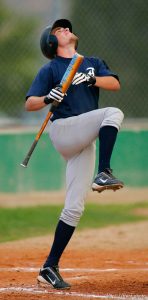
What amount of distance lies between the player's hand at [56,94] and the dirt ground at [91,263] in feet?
4.30

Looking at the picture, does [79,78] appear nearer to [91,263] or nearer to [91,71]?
[91,71]

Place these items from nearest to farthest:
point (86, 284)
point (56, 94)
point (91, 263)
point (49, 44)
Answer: point (56, 94), point (49, 44), point (86, 284), point (91, 263)

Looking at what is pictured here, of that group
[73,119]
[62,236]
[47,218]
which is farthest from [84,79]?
[47,218]

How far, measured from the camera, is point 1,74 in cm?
1055

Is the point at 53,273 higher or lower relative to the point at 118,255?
higher

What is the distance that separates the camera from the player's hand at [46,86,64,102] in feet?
19.6

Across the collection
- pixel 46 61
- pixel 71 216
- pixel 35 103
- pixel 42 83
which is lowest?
pixel 71 216

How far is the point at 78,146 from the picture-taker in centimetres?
612

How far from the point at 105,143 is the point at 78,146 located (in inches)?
8.7

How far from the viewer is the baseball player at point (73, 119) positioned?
19.8 feet

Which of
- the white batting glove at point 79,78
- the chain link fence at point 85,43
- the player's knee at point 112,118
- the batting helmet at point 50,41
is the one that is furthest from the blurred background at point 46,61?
the player's knee at point 112,118

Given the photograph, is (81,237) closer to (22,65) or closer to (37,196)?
(37,196)

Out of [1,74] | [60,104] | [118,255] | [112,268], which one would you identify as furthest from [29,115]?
[60,104]

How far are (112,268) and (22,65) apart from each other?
3580 millimetres
